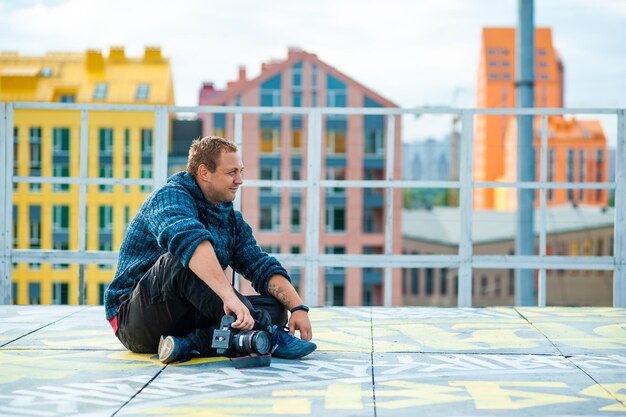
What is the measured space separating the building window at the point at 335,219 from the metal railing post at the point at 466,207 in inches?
2170

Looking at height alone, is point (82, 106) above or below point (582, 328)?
above

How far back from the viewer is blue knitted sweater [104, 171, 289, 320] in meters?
3.39

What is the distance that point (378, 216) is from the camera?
64.2 m

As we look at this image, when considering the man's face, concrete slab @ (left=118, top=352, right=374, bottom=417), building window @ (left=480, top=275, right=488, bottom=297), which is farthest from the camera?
building window @ (left=480, top=275, right=488, bottom=297)

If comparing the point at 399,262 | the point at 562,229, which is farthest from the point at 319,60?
the point at 399,262

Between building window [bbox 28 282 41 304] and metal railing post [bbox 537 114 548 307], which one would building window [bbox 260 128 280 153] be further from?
metal railing post [bbox 537 114 548 307]

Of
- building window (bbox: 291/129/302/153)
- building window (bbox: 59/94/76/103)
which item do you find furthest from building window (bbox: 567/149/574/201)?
building window (bbox: 59/94/76/103)

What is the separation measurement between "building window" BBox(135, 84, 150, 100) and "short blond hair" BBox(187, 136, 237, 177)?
5922cm

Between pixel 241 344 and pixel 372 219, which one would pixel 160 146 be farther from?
pixel 372 219

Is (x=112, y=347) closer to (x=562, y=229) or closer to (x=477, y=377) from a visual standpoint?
(x=477, y=377)

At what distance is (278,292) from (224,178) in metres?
0.59

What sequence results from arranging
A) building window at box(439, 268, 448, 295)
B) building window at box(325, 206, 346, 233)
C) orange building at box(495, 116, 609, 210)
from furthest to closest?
orange building at box(495, 116, 609, 210)
building window at box(439, 268, 448, 295)
building window at box(325, 206, 346, 233)

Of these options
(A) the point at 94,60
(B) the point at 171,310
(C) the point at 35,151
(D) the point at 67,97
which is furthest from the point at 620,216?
(D) the point at 67,97

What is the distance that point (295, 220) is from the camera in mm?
61281
